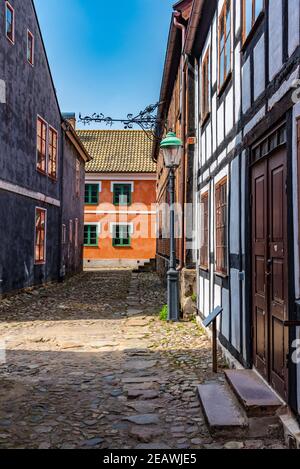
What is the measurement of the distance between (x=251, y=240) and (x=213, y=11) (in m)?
4.53

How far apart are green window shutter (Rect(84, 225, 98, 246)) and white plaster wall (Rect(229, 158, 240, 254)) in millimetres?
23558

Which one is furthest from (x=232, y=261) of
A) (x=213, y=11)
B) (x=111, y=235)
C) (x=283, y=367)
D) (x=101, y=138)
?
(x=101, y=138)

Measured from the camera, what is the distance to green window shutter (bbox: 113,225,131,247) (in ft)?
95.5

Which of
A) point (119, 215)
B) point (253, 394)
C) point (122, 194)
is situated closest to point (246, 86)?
point (253, 394)

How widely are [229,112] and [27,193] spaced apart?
28.1 ft

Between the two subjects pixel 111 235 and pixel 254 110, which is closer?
pixel 254 110

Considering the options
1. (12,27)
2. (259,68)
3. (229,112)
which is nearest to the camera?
(259,68)

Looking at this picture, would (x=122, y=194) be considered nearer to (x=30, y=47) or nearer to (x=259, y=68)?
(x=30, y=47)

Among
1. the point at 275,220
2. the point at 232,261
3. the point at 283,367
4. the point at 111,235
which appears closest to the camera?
the point at 283,367

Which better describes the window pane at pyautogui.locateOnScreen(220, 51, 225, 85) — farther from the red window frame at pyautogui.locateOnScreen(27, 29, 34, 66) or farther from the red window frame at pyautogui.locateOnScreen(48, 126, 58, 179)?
the red window frame at pyautogui.locateOnScreen(48, 126, 58, 179)

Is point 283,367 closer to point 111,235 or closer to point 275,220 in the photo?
point 275,220

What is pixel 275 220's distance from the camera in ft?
13.5

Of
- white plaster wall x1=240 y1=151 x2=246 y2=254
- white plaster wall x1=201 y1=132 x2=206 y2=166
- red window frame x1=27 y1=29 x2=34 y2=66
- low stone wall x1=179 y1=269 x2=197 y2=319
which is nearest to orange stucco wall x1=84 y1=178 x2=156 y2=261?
red window frame x1=27 y1=29 x2=34 y2=66

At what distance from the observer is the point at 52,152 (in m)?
16.8
